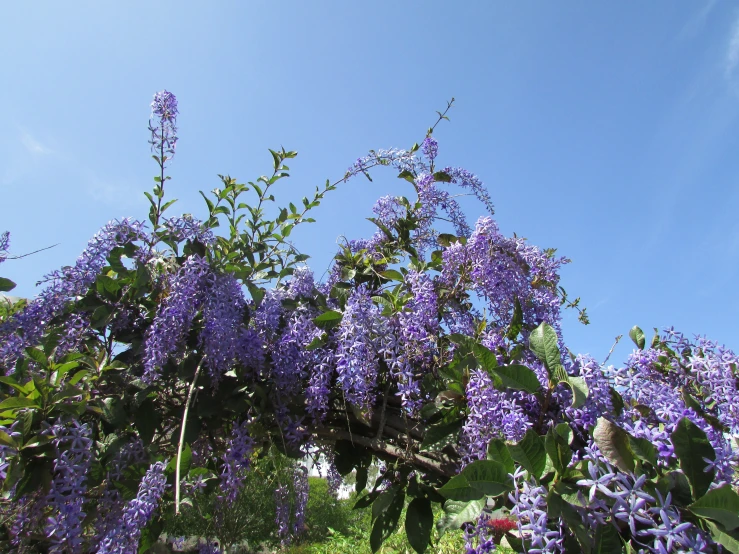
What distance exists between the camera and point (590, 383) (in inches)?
48.7

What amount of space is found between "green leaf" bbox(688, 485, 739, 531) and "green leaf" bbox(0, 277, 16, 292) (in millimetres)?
2227

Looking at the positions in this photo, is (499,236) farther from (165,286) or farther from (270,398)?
(165,286)

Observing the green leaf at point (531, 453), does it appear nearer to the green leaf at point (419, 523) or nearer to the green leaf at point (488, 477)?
the green leaf at point (488, 477)

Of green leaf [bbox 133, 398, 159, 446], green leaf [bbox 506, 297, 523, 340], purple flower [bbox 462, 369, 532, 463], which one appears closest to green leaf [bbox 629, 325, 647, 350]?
green leaf [bbox 506, 297, 523, 340]

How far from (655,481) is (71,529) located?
5.10 ft

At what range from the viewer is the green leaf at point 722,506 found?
87 cm

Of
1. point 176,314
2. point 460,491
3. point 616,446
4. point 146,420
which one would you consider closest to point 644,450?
point 616,446

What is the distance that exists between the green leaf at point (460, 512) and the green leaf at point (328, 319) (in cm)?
70

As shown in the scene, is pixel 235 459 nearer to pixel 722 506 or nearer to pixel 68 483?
pixel 68 483

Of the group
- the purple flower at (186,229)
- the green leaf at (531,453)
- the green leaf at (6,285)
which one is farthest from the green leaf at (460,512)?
the green leaf at (6,285)

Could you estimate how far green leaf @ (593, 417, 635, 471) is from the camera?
0.97 metres

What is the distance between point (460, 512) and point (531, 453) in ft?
0.80

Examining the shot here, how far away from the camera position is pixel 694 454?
95 cm

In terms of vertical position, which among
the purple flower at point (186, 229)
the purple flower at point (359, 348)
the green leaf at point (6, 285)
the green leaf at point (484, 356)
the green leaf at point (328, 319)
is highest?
the purple flower at point (186, 229)
